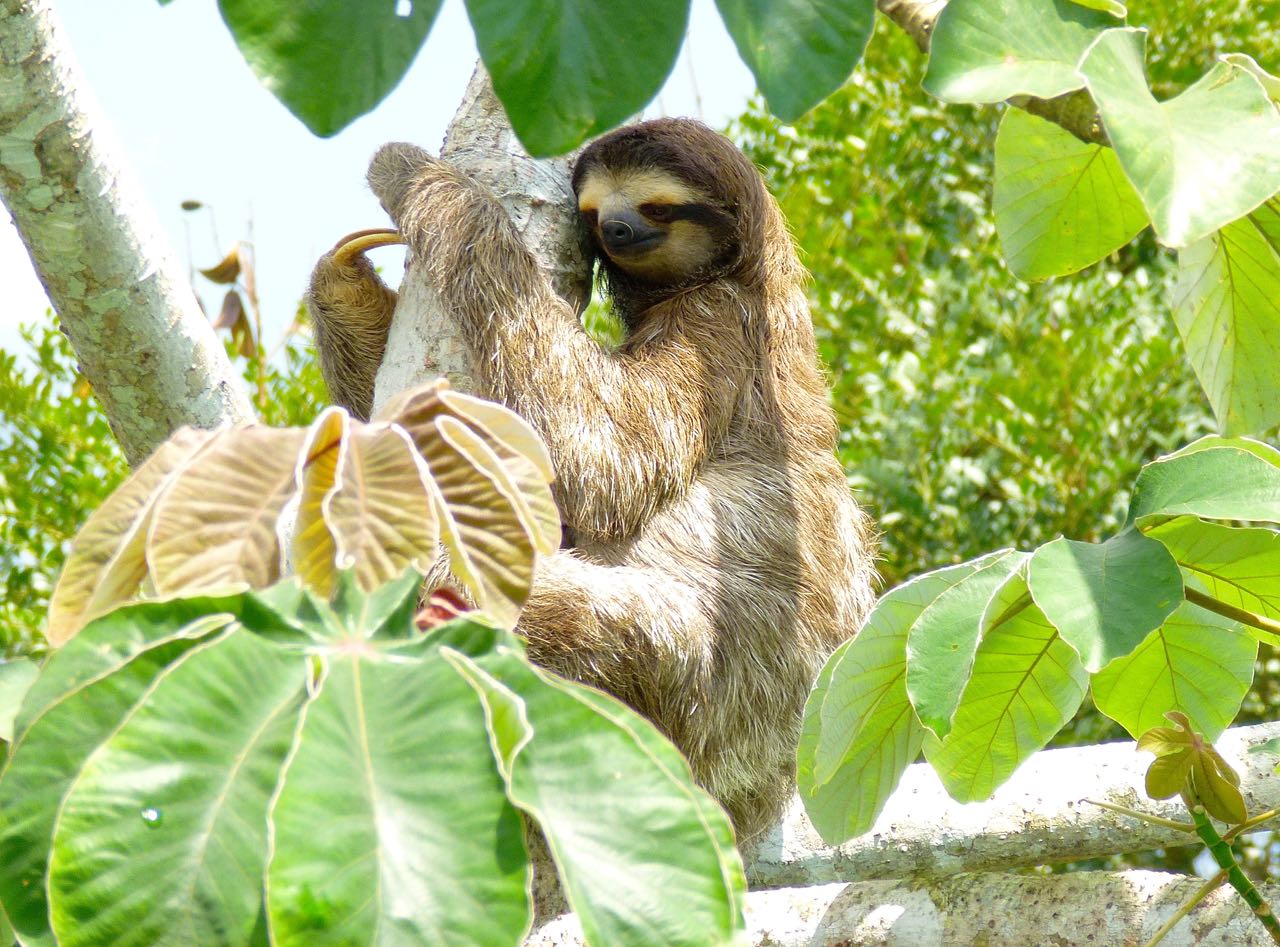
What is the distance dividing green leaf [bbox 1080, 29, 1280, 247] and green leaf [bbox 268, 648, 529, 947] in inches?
35.8

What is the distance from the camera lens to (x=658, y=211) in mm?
4391

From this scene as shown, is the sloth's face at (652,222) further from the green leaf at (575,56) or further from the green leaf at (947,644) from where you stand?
the green leaf at (575,56)

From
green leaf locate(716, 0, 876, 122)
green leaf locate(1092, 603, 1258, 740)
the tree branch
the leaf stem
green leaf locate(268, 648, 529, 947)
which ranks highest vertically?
green leaf locate(716, 0, 876, 122)

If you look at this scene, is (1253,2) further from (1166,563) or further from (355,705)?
(355,705)

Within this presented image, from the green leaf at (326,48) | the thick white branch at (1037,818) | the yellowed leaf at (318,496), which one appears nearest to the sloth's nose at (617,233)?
the thick white branch at (1037,818)

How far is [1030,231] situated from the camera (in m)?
2.26

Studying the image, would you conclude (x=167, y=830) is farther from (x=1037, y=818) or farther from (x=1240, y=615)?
(x=1037, y=818)

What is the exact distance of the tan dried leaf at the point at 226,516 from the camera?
1147mm

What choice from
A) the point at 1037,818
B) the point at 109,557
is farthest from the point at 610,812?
the point at 1037,818

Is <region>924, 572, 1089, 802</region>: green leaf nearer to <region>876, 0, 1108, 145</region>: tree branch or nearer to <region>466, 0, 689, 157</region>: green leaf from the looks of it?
<region>876, 0, 1108, 145</region>: tree branch

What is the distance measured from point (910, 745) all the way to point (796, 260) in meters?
2.95

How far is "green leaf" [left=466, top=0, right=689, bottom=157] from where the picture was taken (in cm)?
133

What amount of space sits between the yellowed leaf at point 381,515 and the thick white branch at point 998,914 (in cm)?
192

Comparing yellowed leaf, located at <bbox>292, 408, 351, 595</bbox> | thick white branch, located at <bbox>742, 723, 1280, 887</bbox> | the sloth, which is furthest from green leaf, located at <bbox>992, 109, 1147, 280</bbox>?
thick white branch, located at <bbox>742, 723, 1280, 887</bbox>
